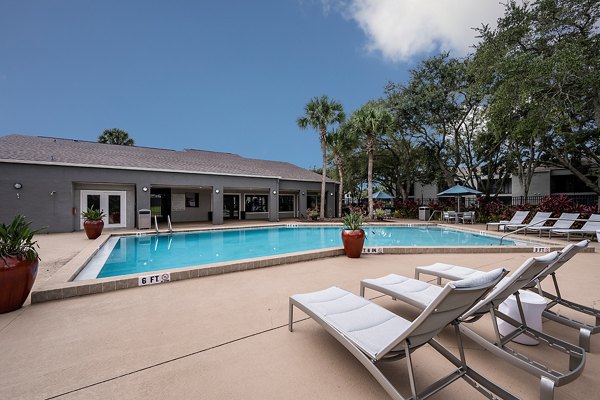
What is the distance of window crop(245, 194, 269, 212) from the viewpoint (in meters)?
21.6

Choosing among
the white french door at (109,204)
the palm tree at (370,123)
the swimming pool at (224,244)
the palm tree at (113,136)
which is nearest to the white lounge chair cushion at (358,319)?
the swimming pool at (224,244)

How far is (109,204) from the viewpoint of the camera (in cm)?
1423

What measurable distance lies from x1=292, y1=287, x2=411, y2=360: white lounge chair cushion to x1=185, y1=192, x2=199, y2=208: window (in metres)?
18.2

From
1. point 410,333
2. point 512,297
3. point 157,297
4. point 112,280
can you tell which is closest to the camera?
point 410,333

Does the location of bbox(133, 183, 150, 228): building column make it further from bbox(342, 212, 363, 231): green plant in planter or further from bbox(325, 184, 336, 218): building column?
bbox(325, 184, 336, 218): building column

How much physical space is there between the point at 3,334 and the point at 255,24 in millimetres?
33677

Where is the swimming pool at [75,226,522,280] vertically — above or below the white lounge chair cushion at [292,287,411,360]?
below

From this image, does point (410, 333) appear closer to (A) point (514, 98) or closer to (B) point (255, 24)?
(A) point (514, 98)

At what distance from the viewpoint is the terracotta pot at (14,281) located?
336cm

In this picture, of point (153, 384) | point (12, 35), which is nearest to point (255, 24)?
point (12, 35)

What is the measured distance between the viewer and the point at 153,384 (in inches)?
85.4

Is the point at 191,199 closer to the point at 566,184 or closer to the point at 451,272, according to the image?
the point at 451,272

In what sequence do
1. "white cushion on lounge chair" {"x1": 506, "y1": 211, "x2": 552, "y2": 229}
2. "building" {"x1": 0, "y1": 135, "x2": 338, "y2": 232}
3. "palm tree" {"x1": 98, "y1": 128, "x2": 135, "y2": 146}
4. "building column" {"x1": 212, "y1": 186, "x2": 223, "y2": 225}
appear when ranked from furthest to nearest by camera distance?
"palm tree" {"x1": 98, "y1": 128, "x2": 135, "y2": 146} < "building column" {"x1": 212, "y1": 186, "x2": 223, "y2": 225} < "building" {"x1": 0, "y1": 135, "x2": 338, "y2": 232} < "white cushion on lounge chair" {"x1": 506, "y1": 211, "x2": 552, "y2": 229}

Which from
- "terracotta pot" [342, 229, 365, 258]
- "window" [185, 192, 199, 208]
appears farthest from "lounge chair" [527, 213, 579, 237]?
"window" [185, 192, 199, 208]
